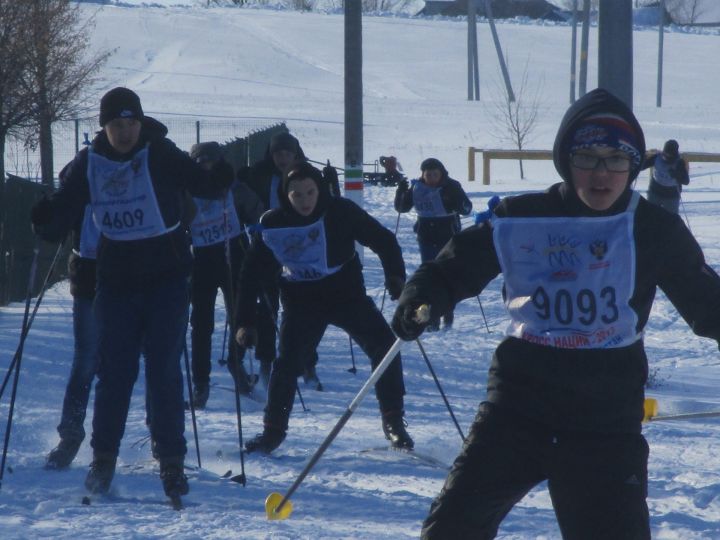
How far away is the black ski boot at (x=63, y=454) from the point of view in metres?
6.13

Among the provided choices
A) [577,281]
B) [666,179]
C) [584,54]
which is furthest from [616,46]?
[584,54]

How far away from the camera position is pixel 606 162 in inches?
135

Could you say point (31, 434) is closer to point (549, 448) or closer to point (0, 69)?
point (549, 448)

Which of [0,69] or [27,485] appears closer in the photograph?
[27,485]

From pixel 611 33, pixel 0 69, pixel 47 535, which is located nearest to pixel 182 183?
pixel 47 535

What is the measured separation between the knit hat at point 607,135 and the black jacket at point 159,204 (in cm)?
233

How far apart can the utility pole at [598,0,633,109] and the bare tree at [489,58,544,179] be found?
1071 inches

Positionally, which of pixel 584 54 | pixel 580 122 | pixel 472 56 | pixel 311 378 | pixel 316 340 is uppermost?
pixel 472 56

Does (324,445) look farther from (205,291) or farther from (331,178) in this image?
(205,291)

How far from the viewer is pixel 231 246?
8.33 metres

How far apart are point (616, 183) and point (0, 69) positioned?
45.6ft

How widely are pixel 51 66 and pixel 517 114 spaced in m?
24.5

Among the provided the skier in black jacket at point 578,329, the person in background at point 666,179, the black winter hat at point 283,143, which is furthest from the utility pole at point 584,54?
the skier in black jacket at point 578,329

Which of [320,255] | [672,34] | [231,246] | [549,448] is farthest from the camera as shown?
[672,34]
